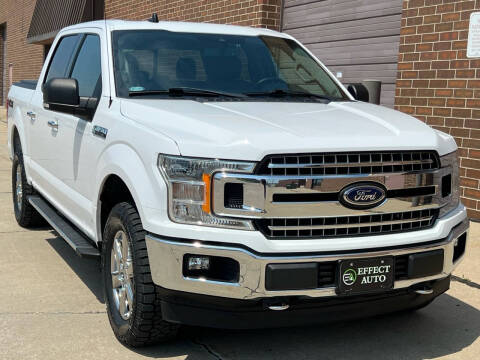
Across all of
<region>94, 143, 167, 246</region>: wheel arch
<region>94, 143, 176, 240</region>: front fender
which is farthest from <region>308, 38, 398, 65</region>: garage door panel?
<region>94, 143, 176, 240</region>: front fender

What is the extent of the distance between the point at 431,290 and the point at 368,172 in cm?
81

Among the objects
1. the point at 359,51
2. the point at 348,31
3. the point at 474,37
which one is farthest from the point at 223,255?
the point at 348,31

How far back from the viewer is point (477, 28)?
703 cm

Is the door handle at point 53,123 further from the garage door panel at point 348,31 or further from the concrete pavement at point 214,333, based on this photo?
the garage door panel at point 348,31

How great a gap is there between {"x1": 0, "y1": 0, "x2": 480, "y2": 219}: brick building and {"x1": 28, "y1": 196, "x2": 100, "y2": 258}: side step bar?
453cm

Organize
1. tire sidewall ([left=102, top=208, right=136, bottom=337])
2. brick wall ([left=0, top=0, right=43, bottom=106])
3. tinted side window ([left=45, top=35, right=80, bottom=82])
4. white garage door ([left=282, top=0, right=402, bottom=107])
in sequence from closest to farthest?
tire sidewall ([left=102, top=208, right=136, bottom=337]) < tinted side window ([left=45, top=35, right=80, bottom=82]) < white garage door ([left=282, top=0, right=402, bottom=107]) < brick wall ([left=0, top=0, right=43, bottom=106])

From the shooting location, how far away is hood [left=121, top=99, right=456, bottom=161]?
122 inches

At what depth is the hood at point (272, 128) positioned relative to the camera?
310 centimetres

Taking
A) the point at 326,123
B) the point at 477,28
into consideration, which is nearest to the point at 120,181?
the point at 326,123

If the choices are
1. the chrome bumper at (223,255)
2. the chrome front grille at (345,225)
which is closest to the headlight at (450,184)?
the chrome front grille at (345,225)

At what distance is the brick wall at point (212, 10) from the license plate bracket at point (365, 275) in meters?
7.83

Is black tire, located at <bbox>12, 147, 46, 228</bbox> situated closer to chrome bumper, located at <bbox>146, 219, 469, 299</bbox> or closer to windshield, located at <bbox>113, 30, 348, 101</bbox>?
windshield, located at <bbox>113, 30, 348, 101</bbox>

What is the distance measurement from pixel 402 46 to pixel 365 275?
5.45 meters

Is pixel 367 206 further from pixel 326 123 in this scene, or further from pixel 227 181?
pixel 227 181
